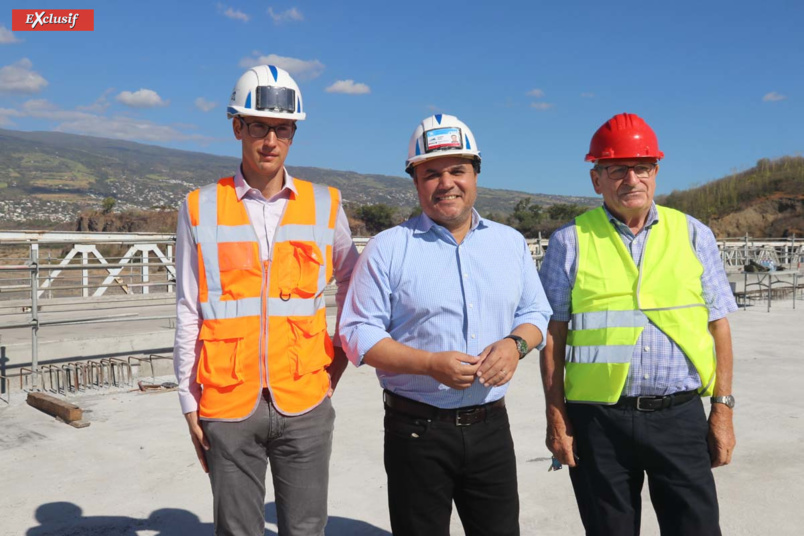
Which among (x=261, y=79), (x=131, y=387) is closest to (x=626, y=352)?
(x=261, y=79)

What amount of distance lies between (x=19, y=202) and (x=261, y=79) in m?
92.8

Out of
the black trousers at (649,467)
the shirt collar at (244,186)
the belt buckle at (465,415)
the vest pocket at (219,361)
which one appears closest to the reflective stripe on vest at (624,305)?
the black trousers at (649,467)

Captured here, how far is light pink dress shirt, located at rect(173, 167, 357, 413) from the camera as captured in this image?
258 cm

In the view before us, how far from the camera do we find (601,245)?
282 centimetres

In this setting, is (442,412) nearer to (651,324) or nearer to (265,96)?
(651,324)

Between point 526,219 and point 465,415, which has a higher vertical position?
point 526,219

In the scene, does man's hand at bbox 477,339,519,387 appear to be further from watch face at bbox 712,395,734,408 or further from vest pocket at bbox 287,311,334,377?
watch face at bbox 712,395,734,408

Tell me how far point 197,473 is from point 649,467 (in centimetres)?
335

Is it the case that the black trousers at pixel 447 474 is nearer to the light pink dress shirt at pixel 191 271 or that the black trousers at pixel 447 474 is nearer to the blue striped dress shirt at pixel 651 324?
the blue striped dress shirt at pixel 651 324

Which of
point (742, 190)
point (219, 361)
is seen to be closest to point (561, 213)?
point (742, 190)

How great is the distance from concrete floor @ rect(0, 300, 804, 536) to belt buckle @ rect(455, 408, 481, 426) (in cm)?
174

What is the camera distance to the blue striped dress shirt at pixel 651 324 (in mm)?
2688

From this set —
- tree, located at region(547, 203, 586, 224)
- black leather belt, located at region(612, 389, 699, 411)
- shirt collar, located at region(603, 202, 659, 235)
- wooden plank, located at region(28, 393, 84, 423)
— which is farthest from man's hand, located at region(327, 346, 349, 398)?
tree, located at region(547, 203, 586, 224)

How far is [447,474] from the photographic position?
2635 mm
